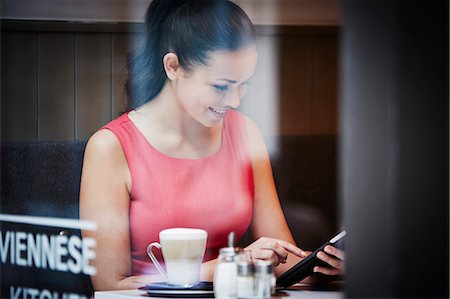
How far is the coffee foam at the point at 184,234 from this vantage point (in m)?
1.89

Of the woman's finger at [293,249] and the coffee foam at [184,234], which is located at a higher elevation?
the coffee foam at [184,234]

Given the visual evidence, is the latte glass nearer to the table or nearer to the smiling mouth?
the table

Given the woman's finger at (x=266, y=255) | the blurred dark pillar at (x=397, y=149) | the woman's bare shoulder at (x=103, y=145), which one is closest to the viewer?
the blurred dark pillar at (x=397, y=149)

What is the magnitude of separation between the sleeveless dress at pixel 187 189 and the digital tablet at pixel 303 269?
0.52 ft

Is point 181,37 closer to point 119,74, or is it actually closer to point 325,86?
point 119,74

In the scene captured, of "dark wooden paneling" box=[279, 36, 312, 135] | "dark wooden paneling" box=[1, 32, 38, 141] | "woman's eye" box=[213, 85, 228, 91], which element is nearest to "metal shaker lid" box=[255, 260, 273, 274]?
"dark wooden paneling" box=[279, 36, 312, 135]

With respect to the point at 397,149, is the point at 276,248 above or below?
below

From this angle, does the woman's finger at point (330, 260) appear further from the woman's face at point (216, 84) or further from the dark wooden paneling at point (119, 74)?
the dark wooden paneling at point (119, 74)

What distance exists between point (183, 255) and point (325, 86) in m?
0.49

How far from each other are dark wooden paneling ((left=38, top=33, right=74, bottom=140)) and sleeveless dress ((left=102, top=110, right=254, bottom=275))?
0.17 m

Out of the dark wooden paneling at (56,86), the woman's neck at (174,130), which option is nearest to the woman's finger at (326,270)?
the woman's neck at (174,130)

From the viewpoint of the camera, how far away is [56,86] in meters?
2.04

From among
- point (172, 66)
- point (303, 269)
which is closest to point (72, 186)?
point (172, 66)

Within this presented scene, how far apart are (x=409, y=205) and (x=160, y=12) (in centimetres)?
94
